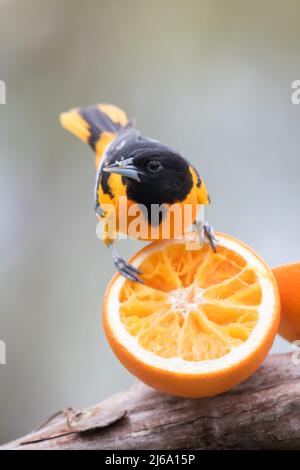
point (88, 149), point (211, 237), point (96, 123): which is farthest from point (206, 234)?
A: point (88, 149)

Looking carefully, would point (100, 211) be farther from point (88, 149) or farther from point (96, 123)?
point (88, 149)

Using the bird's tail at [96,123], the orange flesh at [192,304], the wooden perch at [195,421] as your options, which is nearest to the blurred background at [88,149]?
the bird's tail at [96,123]

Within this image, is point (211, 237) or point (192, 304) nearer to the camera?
point (192, 304)

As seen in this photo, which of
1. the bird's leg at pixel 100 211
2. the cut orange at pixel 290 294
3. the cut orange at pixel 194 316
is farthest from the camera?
the bird's leg at pixel 100 211

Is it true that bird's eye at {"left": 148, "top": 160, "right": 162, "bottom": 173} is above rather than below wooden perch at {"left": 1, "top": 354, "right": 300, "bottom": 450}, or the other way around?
above

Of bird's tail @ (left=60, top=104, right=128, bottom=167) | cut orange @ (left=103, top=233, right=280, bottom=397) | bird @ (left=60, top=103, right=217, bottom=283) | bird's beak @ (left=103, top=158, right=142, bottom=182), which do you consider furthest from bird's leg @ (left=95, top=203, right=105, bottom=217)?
bird's tail @ (left=60, top=104, right=128, bottom=167)

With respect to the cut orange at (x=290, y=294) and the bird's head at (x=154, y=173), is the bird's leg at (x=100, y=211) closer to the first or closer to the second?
the bird's head at (x=154, y=173)

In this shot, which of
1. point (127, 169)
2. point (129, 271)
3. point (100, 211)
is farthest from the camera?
point (100, 211)

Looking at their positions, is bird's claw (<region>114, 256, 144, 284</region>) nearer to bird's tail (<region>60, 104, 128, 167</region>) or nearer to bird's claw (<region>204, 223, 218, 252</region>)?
bird's claw (<region>204, 223, 218, 252</region>)
